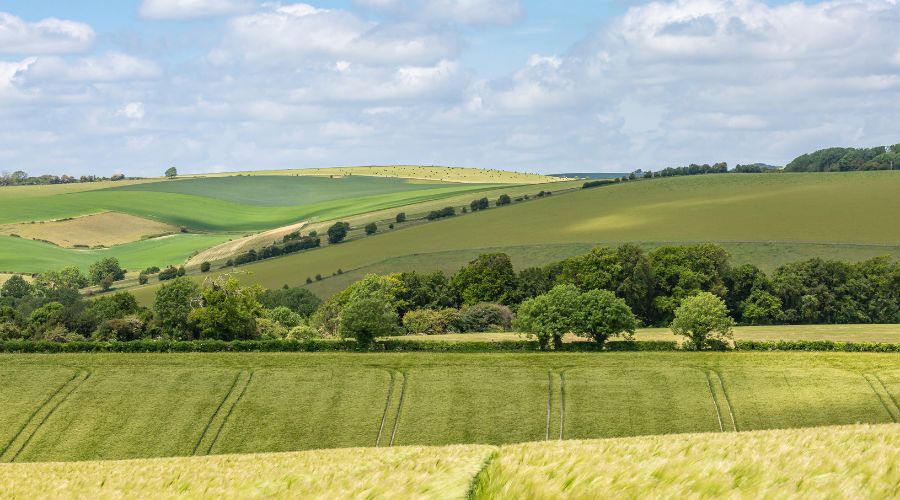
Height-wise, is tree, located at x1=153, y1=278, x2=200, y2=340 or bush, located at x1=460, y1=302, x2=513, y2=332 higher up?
tree, located at x1=153, y1=278, x2=200, y2=340

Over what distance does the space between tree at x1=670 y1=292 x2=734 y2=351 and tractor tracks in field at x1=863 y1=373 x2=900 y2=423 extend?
1536cm

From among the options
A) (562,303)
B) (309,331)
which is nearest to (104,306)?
(309,331)

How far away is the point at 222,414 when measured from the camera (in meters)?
67.6

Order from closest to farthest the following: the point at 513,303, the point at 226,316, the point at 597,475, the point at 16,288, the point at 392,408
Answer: the point at 597,475, the point at 392,408, the point at 226,316, the point at 513,303, the point at 16,288

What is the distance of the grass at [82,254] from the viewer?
172m

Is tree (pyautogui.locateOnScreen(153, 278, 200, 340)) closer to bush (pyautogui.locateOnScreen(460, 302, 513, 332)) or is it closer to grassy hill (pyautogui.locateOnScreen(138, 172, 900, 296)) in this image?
bush (pyautogui.locateOnScreen(460, 302, 513, 332))

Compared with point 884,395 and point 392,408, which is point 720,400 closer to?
point 884,395

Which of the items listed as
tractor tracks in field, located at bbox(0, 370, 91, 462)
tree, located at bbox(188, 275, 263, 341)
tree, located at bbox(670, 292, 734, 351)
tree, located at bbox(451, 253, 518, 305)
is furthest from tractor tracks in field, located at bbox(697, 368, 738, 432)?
tree, located at bbox(451, 253, 518, 305)

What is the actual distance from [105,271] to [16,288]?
20.1 meters

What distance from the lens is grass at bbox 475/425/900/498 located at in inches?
492

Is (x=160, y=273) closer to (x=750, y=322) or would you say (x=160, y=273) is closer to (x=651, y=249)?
(x=651, y=249)

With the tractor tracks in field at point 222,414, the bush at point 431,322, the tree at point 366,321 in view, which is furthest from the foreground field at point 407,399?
the bush at point 431,322

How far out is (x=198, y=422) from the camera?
66062mm

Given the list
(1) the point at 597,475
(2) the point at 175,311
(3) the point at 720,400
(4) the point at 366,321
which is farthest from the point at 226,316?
(1) the point at 597,475
